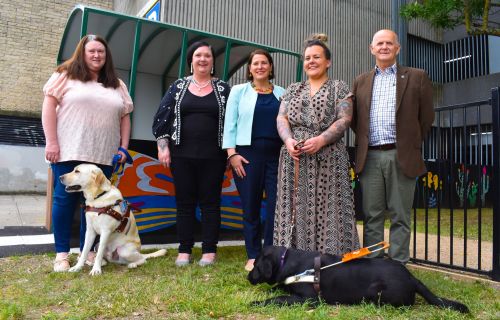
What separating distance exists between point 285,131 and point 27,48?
42.9 feet

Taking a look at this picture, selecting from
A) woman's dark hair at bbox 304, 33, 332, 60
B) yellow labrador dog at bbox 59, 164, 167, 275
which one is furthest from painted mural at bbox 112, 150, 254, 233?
woman's dark hair at bbox 304, 33, 332, 60

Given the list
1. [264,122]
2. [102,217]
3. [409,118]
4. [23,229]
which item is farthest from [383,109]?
[23,229]

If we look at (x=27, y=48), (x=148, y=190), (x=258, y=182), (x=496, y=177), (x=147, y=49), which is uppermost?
(x=27, y=48)

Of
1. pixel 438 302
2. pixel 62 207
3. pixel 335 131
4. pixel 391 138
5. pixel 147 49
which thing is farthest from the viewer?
pixel 147 49

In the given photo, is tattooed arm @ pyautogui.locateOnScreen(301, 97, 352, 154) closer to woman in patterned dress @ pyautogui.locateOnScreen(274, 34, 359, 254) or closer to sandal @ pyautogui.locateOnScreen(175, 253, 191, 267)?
woman in patterned dress @ pyautogui.locateOnScreen(274, 34, 359, 254)

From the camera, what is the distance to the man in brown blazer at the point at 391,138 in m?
3.28

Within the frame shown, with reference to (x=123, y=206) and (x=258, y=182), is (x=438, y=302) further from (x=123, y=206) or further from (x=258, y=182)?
(x=123, y=206)

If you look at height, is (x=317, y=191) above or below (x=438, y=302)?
above

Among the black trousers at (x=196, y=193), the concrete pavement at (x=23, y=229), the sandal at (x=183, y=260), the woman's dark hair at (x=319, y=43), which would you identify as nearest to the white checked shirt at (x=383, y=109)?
the woman's dark hair at (x=319, y=43)

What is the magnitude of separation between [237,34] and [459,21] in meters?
6.10

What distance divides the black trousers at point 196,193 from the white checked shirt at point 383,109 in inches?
53.4

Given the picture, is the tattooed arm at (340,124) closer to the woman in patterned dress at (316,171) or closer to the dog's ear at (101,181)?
the woman in patterned dress at (316,171)

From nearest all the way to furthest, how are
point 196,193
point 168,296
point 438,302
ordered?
point 438,302 → point 168,296 → point 196,193

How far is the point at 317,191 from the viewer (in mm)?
3096
